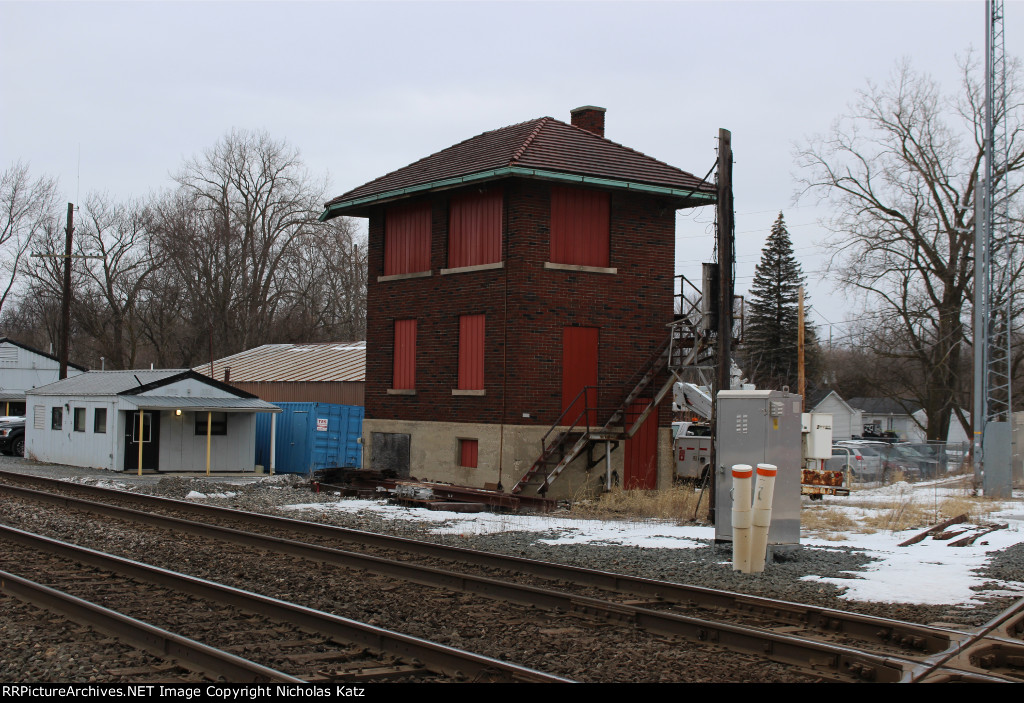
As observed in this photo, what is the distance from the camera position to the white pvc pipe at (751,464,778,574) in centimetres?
1185

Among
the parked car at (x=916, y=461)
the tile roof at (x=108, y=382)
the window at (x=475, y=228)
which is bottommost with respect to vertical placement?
the parked car at (x=916, y=461)

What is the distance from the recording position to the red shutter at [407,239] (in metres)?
25.8

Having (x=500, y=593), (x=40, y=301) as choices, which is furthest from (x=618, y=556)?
(x=40, y=301)

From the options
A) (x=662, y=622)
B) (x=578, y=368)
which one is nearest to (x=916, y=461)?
(x=578, y=368)

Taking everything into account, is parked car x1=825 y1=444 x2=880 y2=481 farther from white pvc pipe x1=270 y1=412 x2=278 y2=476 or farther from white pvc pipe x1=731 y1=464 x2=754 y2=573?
white pvc pipe x1=731 y1=464 x2=754 y2=573

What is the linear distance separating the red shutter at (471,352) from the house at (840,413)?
5786cm

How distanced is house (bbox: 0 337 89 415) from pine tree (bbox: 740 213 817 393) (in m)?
44.1

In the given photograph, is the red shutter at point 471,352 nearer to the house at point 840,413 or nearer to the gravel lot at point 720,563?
the gravel lot at point 720,563

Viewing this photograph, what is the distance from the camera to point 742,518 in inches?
466

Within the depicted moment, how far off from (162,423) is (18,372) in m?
28.6

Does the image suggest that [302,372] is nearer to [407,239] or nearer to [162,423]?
[162,423]

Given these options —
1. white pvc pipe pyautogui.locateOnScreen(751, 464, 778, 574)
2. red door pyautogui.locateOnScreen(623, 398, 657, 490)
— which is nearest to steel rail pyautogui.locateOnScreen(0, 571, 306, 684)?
white pvc pipe pyautogui.locateOnScreen(751, 464, 778, 574)

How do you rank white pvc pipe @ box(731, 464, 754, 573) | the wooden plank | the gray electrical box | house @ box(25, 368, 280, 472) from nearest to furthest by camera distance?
1. white pvc pipe @ box(731, 464, 754, 573)
2. the gray electrical box
3. the wooden plank
4. house @ box(25, 368, 280, 472)

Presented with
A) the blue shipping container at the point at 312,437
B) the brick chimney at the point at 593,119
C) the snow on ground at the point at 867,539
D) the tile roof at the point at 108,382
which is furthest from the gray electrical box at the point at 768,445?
the tile roof at the point at 108,382
